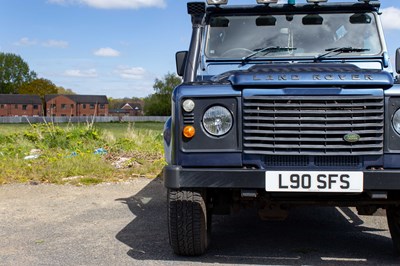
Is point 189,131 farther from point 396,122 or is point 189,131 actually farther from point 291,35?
point 291,35

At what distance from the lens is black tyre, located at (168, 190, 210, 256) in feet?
13.5

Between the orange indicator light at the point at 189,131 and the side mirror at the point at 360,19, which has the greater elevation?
the side mirror at the point at 360,19

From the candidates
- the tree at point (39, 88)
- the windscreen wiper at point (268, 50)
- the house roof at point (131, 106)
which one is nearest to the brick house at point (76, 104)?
the tree at point (39, 88)

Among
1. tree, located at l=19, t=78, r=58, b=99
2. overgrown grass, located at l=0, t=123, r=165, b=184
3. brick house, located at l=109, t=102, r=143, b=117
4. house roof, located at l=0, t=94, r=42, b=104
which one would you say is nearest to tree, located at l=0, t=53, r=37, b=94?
tree, located at l=19, t=78, r=58, b=99

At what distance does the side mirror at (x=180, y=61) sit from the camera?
5.39 metres

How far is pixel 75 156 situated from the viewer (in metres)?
10.7

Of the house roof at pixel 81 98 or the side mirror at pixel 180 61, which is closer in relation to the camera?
the side mirror at pixel 180 61

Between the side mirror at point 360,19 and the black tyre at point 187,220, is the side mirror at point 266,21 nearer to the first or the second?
the side mirror at point 360,19

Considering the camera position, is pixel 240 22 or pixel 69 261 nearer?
pixel 69 261

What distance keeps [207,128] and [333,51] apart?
6.22 ft

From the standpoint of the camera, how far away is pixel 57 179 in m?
8.81

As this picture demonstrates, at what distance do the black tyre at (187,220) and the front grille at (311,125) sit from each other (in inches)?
A: 23.8

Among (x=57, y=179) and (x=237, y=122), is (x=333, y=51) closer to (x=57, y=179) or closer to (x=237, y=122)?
(x=237, y=122)

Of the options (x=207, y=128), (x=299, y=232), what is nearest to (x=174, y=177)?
(x=207, y=128)
